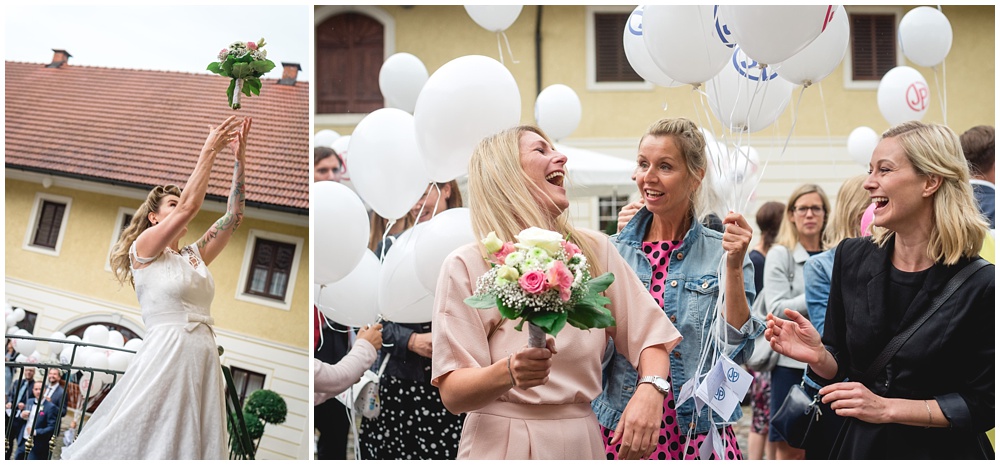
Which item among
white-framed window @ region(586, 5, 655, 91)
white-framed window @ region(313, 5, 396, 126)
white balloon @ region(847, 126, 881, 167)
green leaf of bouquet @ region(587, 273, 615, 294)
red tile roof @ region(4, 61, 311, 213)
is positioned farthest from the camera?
white-framed window @ region(313, 5, 396, 126)

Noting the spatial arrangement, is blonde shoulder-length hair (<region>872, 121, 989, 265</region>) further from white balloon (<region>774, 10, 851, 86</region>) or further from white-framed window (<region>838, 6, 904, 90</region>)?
white-framed window (<region>838, 6, 904, 90</region>)

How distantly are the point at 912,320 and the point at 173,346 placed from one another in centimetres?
259

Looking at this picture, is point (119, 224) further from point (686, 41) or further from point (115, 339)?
point (686, 41)

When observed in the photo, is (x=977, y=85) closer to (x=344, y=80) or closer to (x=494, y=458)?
(x=344, y=80)

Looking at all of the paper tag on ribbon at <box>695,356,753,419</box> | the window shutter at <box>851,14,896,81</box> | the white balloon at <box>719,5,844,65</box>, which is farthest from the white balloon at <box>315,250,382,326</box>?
the window shutter at <box>851,14,896,81</box>

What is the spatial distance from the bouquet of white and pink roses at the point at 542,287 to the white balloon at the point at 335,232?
5.57 ft

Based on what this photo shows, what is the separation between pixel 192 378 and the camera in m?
3.52

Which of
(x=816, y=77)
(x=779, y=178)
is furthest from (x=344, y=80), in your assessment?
(x=816, y=77)

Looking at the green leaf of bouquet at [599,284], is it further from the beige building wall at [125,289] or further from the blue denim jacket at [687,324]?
the beige building wall at [125,289]

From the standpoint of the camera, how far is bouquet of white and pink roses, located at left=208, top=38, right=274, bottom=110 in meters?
3.64

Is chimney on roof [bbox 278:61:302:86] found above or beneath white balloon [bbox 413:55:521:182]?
above

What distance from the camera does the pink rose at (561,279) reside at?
6.49 ft

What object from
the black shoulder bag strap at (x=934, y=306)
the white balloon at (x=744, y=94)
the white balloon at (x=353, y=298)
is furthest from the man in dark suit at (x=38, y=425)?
the black shoulder bag strap at (x=934, y=306)

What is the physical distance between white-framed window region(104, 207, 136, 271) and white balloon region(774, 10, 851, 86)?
2586 millimetres
